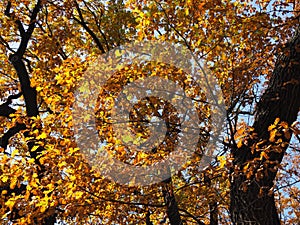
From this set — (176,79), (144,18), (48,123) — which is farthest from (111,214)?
(144,18)

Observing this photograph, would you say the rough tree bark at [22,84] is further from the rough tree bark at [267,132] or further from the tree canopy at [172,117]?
the rough tree bark at [267,132]

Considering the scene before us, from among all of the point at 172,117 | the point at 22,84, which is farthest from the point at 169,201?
the point at 22,84

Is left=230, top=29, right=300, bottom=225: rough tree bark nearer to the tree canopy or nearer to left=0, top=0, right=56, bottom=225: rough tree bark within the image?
the tree canopy

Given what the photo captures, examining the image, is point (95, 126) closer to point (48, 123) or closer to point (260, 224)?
point (48, 123)

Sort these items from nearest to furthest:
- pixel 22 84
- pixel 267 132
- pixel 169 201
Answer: pixel 267 132 → pixel 169 201 → pixel 22 84

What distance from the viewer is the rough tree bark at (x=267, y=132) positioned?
4.89 m

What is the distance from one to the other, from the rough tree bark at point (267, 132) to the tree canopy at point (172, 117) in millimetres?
17

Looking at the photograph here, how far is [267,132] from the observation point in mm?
5109

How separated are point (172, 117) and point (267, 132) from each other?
2.49 m

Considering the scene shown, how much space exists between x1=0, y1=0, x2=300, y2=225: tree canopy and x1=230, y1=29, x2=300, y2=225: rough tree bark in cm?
2

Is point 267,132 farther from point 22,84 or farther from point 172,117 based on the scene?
point 22,84

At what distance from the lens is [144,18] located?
5.85m

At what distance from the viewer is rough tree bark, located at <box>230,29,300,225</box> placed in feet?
16.0

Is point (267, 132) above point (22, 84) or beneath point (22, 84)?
beneath
